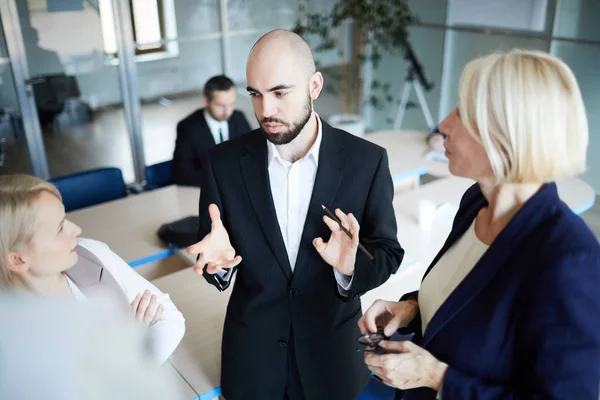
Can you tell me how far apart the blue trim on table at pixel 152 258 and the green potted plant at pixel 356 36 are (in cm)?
293

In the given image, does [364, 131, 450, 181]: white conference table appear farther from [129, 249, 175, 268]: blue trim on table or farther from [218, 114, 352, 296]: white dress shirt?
[218, 114, 352, 296]: white dress shirt

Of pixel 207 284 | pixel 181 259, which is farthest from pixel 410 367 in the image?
pixel 181 259

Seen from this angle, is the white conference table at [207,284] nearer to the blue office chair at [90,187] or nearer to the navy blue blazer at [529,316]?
the blue office chair at [90,187]

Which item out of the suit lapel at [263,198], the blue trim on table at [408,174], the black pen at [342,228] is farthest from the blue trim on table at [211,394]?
the blue trim on table at [408,174]

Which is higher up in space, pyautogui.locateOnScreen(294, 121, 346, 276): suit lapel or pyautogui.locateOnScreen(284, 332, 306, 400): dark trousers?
pyautogui.locateOnScreen(294, 121, 346, 276): suit lapel

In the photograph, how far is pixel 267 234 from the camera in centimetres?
169

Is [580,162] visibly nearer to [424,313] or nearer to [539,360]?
[539,360]

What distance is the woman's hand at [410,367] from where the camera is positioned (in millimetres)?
1251

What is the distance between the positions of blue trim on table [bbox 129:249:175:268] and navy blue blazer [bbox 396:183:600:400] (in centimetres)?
191

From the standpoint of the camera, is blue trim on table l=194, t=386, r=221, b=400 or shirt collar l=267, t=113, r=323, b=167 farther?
blue trim on table l=194, t=386, r=221, b=400

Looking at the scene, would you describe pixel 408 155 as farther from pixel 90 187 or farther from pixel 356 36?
pixel 356 36

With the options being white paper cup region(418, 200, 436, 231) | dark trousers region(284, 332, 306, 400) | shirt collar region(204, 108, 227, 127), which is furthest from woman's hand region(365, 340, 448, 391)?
shirt collar region(204, 108, 227, 127)

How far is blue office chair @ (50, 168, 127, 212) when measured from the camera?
3562 millimetres

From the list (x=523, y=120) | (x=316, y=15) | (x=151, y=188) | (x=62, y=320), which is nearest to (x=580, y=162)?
(x=523, y=120)
